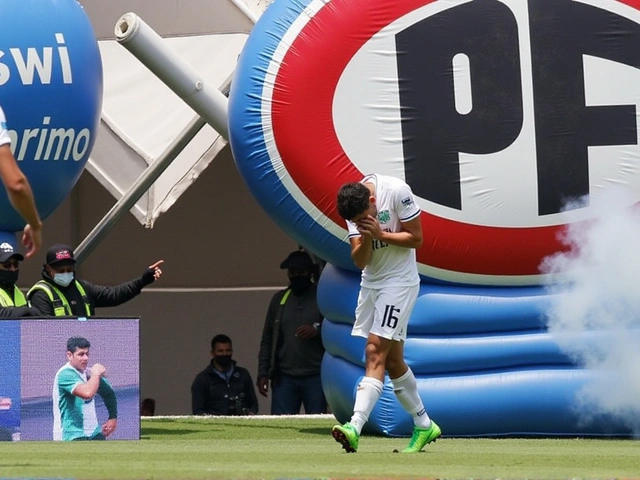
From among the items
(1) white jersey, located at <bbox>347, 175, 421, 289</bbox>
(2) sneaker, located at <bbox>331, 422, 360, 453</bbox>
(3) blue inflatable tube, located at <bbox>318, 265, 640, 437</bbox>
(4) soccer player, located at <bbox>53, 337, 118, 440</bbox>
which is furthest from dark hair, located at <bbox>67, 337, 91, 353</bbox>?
(2) sneaker, located at <bbox>331, 422, 360, 453</bbox>

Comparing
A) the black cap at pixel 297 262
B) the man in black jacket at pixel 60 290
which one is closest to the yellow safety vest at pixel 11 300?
the man in black jacket at pixel 60 290

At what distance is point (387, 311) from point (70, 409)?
240 centimetres

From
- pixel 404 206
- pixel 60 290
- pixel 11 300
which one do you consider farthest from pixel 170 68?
pixel 404 206

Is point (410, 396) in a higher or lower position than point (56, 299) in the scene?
lower

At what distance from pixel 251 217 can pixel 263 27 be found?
5637 millimetres

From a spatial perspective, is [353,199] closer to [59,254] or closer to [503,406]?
[503,406]

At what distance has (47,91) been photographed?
1191 cm

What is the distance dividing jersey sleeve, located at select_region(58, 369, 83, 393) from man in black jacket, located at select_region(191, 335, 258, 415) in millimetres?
3790

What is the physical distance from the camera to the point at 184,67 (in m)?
11.7

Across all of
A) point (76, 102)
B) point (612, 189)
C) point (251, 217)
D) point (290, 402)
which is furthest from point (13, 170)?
point (251, 217)

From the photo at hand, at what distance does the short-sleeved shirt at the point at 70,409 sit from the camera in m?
9.77

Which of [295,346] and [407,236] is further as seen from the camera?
[295,346]

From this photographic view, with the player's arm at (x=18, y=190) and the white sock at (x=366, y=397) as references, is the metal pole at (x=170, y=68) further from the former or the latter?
the player's arm at (x=18, y=190)

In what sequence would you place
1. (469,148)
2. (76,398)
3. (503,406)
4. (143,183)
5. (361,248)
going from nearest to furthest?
(361,248), (76,398), (503,406), (469,148), (143,183)
